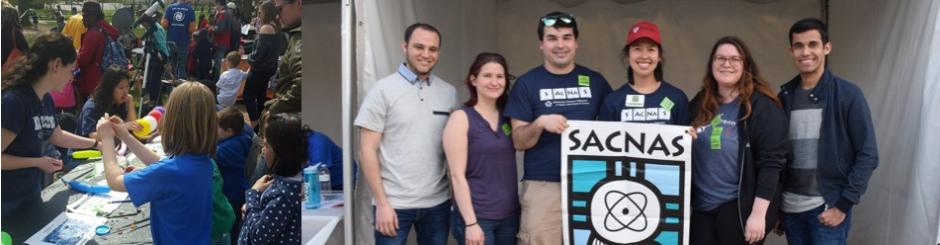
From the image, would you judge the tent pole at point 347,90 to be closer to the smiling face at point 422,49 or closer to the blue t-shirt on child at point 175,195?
the smiling face at point 422,49

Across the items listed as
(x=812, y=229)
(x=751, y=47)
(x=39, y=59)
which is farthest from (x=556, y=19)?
(x=751, y=47)

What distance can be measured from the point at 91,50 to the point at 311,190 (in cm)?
122

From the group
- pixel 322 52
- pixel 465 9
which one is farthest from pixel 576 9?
pixel 322 52

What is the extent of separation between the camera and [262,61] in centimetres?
393

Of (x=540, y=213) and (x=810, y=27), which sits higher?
(x=810, y=27)

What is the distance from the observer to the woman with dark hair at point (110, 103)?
308 cm

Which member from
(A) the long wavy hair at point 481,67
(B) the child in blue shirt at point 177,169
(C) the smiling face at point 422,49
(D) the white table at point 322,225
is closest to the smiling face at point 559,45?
(A) the long wavy hair at point 481,67

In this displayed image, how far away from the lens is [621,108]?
2861 millimetres

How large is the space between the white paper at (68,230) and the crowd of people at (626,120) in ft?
4.03

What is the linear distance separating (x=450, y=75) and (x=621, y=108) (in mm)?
1872

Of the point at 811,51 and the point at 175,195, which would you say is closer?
the point at 811,51

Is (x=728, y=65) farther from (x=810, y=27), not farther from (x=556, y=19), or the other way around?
(x=556, y=19)

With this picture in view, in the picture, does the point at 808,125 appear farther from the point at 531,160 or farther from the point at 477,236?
the point at 477,236

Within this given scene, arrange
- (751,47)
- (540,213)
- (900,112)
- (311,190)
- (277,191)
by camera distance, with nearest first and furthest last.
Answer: (540,213)
(900,112)
(277,191)
(311,190)
(751,47)
